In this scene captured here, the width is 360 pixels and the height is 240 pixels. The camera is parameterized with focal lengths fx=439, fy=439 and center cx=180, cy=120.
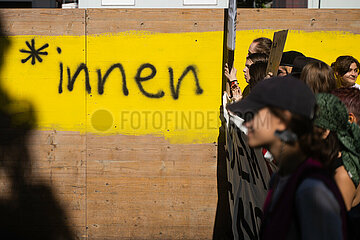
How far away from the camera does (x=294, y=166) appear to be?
70.2 inches

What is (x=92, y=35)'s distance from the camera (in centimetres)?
494

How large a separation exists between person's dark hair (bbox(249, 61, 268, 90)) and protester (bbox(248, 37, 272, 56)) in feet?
0.76

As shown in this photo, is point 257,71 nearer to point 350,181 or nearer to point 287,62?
point 287,62

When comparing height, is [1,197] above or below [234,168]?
below

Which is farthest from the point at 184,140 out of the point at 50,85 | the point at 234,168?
the point at 50,85

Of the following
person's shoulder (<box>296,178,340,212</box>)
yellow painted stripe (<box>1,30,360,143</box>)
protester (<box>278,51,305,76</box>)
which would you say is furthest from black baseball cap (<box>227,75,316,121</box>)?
yellow painted stripe (<box>1,30,360,143</box>)

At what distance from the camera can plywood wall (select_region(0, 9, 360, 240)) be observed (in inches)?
193

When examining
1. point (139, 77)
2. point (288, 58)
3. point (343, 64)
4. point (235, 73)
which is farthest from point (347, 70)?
point (139, 77)

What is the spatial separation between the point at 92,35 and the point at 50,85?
74cm

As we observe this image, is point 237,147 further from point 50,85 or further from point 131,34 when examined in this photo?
point 50,85

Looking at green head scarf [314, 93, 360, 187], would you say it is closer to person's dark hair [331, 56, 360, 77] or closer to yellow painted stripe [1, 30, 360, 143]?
person's dark hair [331, 56, 360, 77]

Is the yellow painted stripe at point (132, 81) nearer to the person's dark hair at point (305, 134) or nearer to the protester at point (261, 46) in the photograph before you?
the protester at point (261, 46)

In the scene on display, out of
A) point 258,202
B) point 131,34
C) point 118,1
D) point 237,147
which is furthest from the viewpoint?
point 118,1

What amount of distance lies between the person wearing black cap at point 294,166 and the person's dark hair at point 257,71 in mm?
2337
